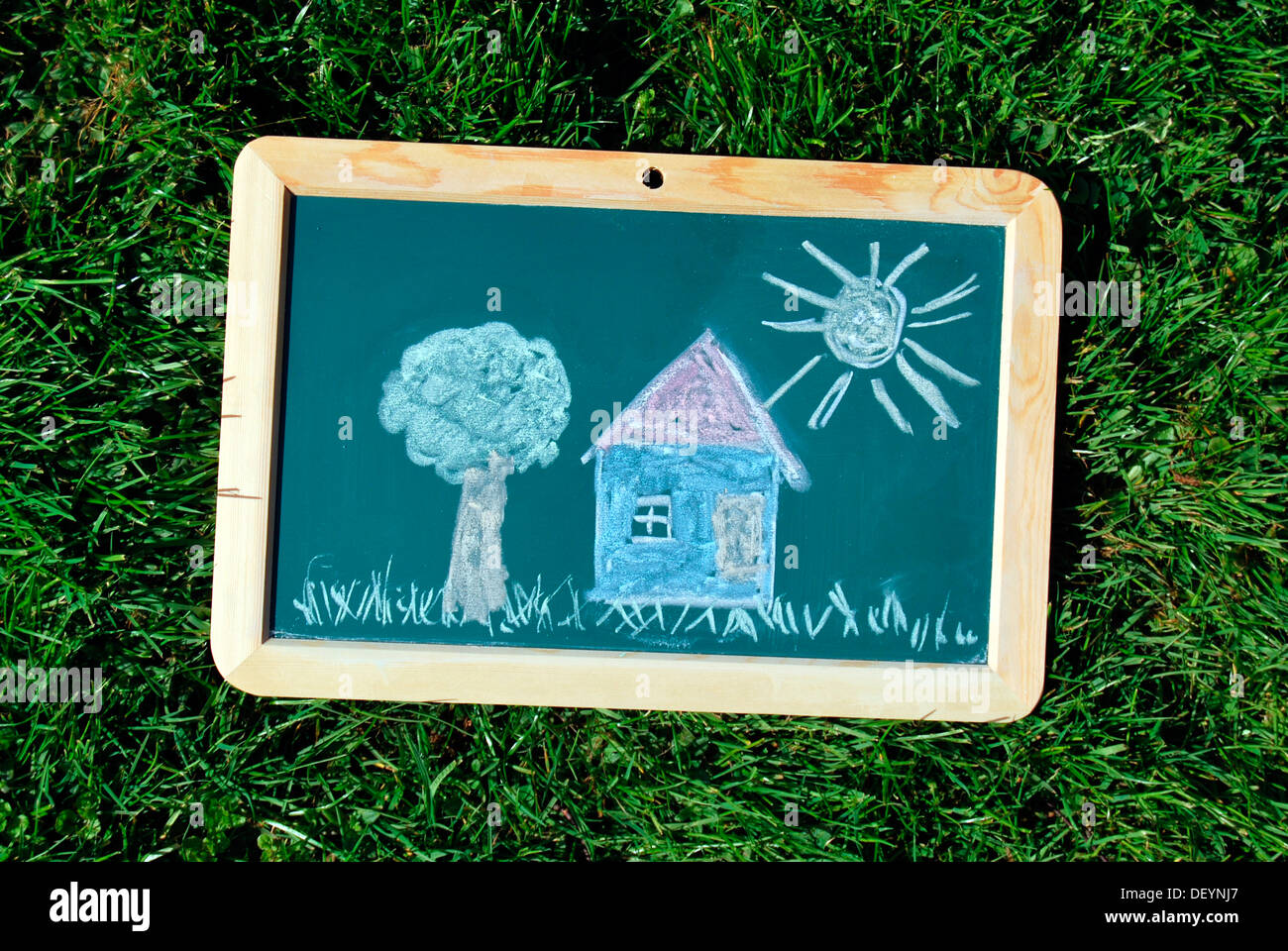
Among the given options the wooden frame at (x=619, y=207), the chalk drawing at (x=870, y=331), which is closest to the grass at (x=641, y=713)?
the wooden frame at (x=619, y=207)

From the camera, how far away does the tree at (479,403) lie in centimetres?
187

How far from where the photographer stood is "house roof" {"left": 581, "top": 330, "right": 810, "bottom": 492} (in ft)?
6.15

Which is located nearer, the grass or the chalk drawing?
the chalk drawing

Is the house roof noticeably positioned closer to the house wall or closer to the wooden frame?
the house wall

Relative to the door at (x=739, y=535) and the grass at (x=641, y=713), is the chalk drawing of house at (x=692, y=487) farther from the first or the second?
the grass at (x=641, y=713)

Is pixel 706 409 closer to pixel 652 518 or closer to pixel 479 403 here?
pixel 652 518

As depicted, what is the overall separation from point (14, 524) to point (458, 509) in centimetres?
118

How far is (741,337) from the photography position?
1.89 meters

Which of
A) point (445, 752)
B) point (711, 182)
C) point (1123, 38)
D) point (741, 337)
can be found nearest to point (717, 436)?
point (741, 337)

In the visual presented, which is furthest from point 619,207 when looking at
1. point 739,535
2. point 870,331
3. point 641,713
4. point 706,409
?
point 641,713

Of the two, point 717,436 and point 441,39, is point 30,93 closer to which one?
point 441,39

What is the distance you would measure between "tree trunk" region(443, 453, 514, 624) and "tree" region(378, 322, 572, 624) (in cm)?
4

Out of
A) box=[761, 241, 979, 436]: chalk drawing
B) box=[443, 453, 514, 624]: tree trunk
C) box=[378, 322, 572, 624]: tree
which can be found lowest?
box=[443, 453, 514, 624]: tree trunk

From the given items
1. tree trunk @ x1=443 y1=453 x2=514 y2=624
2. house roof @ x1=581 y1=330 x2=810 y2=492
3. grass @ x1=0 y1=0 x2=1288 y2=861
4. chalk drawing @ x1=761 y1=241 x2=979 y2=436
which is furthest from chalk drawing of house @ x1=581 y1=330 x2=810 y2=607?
grass @ x1=0 y1=0 x2=1288 y2=861
